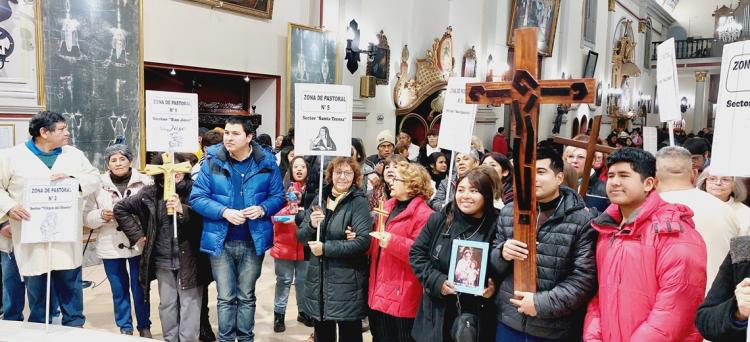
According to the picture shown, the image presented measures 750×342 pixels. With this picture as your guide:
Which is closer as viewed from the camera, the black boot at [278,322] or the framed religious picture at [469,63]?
the black boot at [278,322]

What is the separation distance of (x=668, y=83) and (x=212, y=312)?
13.5 ft

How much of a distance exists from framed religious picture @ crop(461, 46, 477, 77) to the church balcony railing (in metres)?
17.0

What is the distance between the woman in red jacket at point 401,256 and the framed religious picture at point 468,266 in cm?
63

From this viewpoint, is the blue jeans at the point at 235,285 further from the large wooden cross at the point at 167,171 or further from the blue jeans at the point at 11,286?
the blue jeans at the point at 11,286

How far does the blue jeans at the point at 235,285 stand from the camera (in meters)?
4.04

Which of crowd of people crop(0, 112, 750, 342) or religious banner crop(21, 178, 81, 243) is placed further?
religious banner crop(21, 178, 81, 243)

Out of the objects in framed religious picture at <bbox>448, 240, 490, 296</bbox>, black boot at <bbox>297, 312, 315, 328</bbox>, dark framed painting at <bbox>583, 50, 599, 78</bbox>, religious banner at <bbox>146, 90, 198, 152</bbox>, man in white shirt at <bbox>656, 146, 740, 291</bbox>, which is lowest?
black boot at <bbox>297, 312, 315, 328</bbox>

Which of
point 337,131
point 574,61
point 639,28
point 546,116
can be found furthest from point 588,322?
point 639,28

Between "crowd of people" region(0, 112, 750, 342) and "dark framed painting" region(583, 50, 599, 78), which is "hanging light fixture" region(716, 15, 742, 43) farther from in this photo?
"crowd of people" region(0, 112, 750, 342)

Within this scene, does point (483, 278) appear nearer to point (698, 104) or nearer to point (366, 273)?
point (366, 273)

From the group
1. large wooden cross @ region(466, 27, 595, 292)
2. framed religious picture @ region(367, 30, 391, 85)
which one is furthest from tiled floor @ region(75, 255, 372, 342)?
framed religious picture @ region(367, 30, 391, 85)

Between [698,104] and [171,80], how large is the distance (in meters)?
25.5

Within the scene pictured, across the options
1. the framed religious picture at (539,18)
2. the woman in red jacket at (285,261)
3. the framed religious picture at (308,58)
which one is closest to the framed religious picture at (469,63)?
the framed religious picture at (539,18)

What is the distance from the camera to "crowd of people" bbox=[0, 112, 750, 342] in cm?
232
